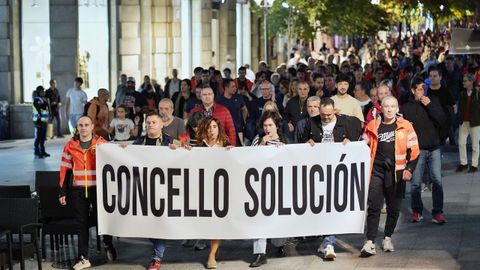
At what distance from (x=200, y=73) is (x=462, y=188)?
9196 millimetres

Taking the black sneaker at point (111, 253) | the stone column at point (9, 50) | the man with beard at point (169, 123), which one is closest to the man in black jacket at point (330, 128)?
the man with beard at point (169, 123)

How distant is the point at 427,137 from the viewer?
16.8 m

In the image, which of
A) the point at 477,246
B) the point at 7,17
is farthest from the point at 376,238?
the point at 7,17

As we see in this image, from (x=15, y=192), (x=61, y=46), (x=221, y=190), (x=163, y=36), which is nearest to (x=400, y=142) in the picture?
(x=221, y=190)

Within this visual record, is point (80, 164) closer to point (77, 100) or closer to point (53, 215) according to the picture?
point (53, 215)

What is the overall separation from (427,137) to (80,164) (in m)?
4.57

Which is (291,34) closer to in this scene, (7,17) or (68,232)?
(7,17)

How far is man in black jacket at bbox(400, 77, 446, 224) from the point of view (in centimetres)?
1683

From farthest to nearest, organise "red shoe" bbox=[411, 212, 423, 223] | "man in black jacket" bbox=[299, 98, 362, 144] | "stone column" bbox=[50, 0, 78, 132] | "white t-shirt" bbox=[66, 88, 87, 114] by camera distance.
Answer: "stone column" bbox=[50, 0, 78, 132], "white t-shirt" bbox=[66, 88, 87, 114], "red shoe" bbox=[411, 212, 423, 223], "man in black jacket" bbox=[299, 98, 362, 144]

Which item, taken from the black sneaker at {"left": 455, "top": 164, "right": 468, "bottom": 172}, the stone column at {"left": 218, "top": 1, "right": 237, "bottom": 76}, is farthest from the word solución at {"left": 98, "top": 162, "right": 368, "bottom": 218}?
the stone column at {"left": 218, "top": 1, "right": 237, "bottom": 76}

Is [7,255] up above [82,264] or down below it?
A: above

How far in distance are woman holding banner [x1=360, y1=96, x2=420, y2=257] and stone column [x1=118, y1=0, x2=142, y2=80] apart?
2348 cm

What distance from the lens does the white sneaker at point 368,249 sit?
14828 mm

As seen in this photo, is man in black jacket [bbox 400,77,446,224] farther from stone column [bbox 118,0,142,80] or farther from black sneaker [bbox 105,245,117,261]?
stone column [bbox 118,0,142,80]
